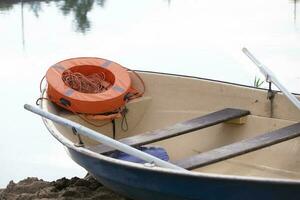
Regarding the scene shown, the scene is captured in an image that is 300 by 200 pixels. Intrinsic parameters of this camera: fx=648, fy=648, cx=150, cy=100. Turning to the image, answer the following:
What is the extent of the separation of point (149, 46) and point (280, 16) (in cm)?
290

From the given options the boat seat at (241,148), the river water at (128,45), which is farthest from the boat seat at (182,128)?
the river water at (128,45)

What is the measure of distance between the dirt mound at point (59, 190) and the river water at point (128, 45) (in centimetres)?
37

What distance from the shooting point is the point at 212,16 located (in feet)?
35.1

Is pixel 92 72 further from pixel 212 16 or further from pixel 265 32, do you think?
pixel 212 16

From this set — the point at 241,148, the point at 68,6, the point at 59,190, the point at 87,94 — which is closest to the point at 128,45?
the point at 87,94

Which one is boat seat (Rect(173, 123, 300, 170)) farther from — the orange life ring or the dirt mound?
the orange life ring

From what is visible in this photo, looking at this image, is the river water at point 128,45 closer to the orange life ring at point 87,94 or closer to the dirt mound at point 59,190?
the dirt mound at point 59,190

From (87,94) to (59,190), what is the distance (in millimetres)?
527

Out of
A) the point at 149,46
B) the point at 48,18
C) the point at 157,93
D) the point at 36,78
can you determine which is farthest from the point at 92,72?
the point at 48,18

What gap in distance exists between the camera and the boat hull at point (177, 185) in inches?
86.6

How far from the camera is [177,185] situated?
2373mm

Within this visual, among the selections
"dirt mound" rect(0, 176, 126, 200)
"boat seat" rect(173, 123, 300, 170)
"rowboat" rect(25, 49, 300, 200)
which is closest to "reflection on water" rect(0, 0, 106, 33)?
"rowboat" rect(25, 49, 300, 200)

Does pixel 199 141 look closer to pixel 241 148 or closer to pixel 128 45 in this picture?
pixel 241 148

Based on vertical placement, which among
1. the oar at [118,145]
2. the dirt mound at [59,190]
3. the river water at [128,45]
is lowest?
the dirt mound at [59,190]
